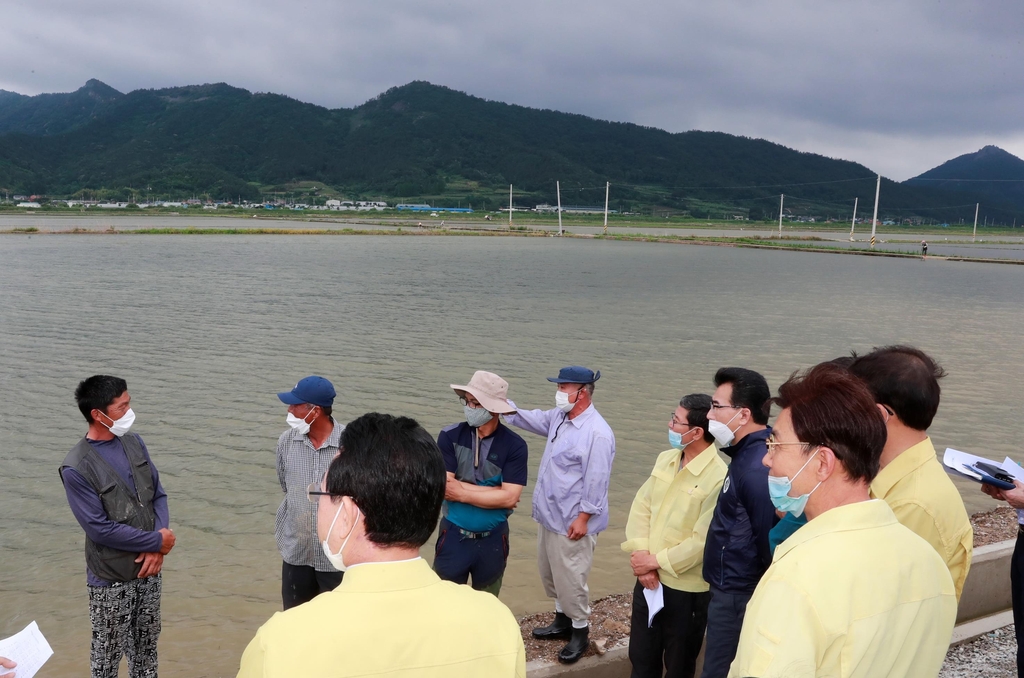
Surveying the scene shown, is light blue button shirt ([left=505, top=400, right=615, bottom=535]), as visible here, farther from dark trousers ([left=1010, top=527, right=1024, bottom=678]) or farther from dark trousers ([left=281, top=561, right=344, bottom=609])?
dark trousers ([left=1010, top=527, right=1024, bottom=678])

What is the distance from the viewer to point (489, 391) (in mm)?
4445

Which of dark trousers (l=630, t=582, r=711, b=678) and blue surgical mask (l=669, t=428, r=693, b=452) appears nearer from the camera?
dark trousers (l=630, t=582, r=711, b=678)

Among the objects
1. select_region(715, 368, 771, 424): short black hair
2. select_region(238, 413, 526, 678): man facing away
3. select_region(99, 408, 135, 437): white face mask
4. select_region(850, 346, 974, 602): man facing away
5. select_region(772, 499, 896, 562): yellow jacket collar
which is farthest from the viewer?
select_region(99, 408, 135, 437): white face mask

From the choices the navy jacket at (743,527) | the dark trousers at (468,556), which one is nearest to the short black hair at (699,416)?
the navy jacket at (743,527)

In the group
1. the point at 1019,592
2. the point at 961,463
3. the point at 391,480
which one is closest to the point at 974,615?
the point at 1019,592

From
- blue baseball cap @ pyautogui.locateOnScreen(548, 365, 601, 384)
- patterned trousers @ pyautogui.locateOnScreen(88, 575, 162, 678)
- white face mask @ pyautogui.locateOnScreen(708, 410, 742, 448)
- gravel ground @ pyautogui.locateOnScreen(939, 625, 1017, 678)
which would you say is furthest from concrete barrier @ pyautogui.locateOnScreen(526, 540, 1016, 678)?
patterned trousers @ pyautogui.locateOnScreen(88, 575, 162, 678)

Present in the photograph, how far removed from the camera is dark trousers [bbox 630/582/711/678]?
408 centimetres

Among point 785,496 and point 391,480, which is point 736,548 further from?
point 391,480

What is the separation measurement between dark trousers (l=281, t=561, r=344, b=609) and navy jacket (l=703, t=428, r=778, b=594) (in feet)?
7.57

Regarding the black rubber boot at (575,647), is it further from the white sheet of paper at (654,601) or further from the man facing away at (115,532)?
the man facing away at (115,532)

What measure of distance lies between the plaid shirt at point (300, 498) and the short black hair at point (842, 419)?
122 inches

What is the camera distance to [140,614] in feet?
Answer: 14.1

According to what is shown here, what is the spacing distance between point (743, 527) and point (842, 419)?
1613 millimetres

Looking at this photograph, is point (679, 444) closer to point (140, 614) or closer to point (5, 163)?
point (140, 614)
